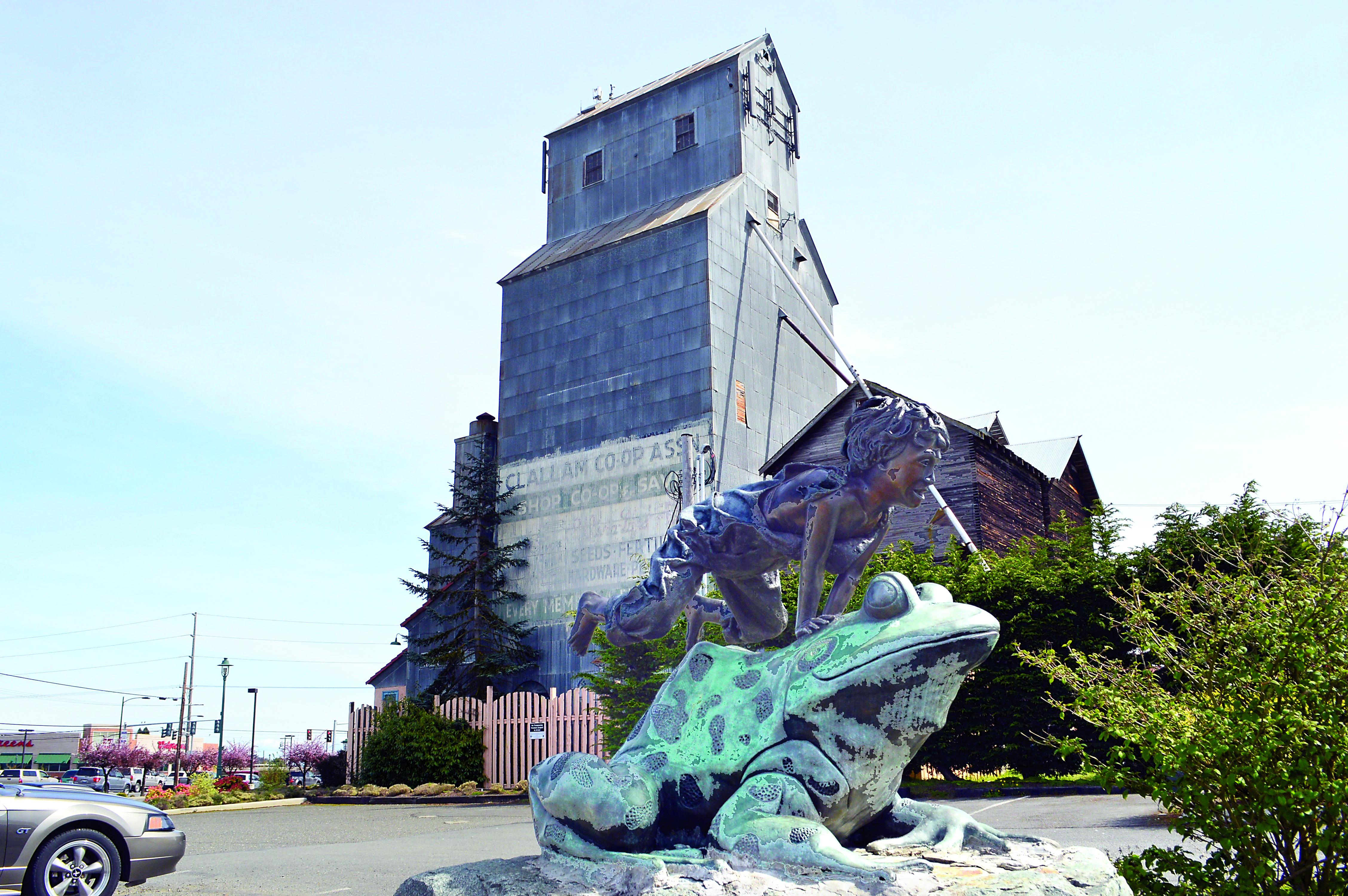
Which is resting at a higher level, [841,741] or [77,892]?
[841,741]

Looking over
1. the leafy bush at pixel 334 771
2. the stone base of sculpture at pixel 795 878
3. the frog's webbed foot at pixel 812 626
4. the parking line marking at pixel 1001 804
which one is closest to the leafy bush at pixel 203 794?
the leafy bush at pixel 334 771

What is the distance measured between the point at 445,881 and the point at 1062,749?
2.86 meters

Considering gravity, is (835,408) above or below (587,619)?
above

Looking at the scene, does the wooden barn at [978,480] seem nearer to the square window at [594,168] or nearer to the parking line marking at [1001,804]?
the parking line marking at [1001,804]

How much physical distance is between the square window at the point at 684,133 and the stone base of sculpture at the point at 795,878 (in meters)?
29.2

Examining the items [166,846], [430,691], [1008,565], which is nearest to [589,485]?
[430,691]

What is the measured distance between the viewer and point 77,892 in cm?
787

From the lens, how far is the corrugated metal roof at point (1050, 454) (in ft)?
92.2

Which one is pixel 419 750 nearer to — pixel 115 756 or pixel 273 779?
pixel 273 779

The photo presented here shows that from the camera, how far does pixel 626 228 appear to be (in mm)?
30906

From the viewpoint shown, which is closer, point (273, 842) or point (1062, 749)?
point (1062, 749)

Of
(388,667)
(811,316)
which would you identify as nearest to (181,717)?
(388,667)

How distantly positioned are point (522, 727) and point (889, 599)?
1938 centimetres

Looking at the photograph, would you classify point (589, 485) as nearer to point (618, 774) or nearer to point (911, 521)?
point (911, 521)
